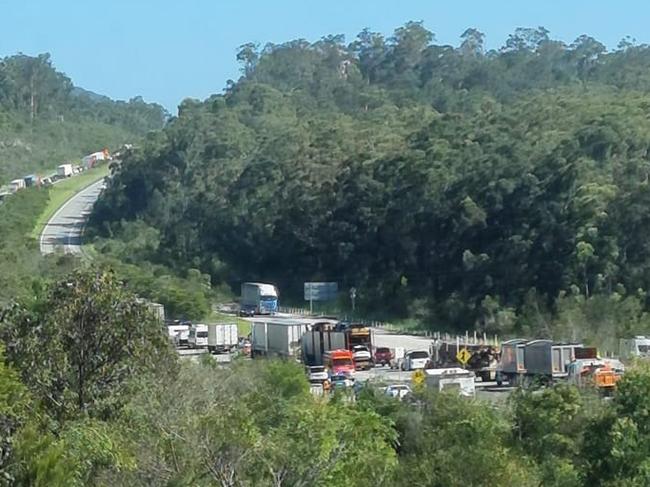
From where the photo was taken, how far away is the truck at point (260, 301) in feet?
202

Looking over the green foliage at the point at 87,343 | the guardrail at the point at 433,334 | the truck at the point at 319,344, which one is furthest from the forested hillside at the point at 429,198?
A: the green foliage at the point at 87,343

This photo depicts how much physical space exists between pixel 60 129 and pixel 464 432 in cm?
12546

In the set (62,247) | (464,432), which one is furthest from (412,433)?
(62,247)

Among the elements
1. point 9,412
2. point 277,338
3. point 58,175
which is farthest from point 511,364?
point 58,175

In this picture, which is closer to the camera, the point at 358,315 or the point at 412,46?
the point at 358,315

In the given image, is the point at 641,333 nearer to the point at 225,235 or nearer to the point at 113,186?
the point at 225,235

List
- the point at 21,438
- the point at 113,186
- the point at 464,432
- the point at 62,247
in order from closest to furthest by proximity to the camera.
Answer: the point at 21,438 < the point at 464,432 < the point at 62,247 < the point at 113,186

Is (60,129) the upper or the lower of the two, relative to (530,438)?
upper

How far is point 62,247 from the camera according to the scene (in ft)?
271

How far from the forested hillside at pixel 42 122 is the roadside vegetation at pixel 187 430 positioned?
97237 mm

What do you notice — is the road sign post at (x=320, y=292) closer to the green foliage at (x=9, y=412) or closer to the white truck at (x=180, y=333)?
the white truck at (x=180, y=333)

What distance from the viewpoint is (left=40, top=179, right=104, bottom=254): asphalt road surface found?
3326 inches

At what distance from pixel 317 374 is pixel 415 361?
4.38m

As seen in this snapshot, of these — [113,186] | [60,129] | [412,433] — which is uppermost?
[60,129]
